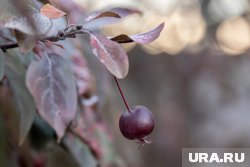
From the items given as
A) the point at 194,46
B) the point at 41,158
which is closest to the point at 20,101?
the point at 41,158

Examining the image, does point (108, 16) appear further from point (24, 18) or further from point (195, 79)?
point (195, 79)

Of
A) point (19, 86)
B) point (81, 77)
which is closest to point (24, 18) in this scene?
point (19, 86)

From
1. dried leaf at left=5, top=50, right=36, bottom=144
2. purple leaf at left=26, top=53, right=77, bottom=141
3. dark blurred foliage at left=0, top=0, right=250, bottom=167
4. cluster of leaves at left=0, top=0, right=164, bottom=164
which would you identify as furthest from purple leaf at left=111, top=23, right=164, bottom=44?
dark blurred foliage at left=0, top=0, right=250, bottom=167

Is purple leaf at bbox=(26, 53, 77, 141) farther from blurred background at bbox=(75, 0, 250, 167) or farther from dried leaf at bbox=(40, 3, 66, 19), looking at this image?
blurred background at bbox=(75, 0, 250, 167)

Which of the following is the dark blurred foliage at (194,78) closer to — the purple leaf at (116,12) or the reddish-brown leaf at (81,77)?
the reddish-brown leaf at (81,77)

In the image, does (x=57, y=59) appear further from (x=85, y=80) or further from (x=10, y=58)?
(x=85, y=80)

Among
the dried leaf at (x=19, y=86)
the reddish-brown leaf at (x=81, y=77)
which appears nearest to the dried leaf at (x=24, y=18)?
the dried leaf at (x=19, y=86)
